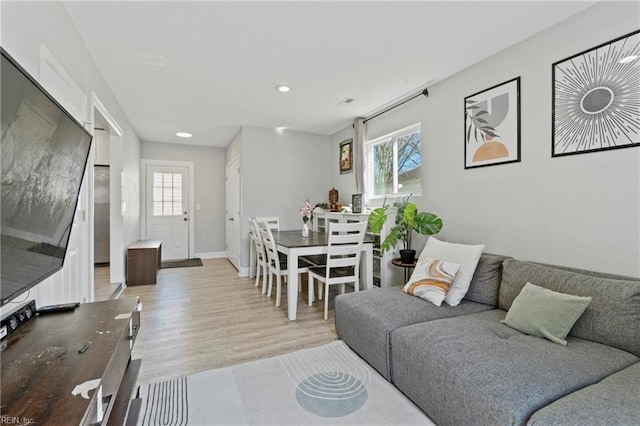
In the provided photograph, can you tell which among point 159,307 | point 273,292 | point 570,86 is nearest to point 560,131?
point 570,86

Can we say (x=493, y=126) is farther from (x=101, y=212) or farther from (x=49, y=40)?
(x=101, y=212)

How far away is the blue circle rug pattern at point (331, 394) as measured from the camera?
1.66 metres

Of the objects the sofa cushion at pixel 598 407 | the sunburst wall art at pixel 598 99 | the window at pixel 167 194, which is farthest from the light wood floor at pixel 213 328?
the sunburst wall art at pixel 598 99

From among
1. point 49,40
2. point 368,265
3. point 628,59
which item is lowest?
point 368,265

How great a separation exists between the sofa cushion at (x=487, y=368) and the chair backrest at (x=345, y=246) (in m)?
1.29

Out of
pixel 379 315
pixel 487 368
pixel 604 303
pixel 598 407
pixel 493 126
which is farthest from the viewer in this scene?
pixel 493 126

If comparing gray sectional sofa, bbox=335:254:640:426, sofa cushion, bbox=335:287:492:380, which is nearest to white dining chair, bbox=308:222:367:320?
sofa cushion, bbox=335:287:492:380

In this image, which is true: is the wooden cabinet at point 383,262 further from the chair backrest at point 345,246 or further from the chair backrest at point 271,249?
the chair backrest at point 271,249

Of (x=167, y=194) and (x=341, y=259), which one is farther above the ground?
(x=167, y=194)

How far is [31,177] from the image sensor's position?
1059mm

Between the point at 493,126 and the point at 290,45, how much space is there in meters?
1.91

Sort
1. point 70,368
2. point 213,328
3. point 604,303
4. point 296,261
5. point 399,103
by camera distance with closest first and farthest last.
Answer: point 70,368, point 604,303, point 213,328, point 296,261, point 399,103

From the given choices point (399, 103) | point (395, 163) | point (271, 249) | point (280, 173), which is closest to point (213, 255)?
point (280, 173)

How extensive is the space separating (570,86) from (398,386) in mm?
2382
